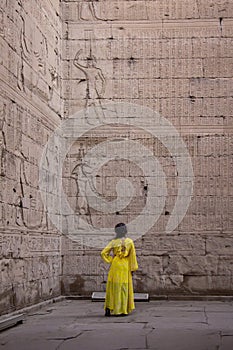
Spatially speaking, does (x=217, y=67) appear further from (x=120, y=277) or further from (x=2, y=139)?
(x=2, y=139)

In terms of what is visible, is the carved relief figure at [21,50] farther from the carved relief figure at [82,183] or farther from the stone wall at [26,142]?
the carved relief figure at [82,183]

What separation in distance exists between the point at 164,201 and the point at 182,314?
3146 millimetres

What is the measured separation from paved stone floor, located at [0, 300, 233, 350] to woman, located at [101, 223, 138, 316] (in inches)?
7.7

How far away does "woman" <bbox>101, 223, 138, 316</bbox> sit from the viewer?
9.21 metres

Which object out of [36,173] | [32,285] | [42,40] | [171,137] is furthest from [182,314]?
[42,40]

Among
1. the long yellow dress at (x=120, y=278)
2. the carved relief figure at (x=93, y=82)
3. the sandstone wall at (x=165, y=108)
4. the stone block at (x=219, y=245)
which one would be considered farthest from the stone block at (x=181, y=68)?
the long yellow dress at (x=120, y=278)

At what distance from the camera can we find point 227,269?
11.9 m

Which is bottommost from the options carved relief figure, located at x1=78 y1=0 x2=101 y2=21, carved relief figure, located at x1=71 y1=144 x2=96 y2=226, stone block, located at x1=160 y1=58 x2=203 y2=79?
carved relief figure, located at x1=71 y1=144 x2=96 y2=226

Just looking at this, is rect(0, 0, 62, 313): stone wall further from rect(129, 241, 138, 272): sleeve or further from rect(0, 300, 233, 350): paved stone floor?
rect(129, 241, 138, 272): sleeve

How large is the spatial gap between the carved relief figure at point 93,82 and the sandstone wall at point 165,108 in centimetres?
2

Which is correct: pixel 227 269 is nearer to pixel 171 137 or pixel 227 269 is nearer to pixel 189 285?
pixel 189 285

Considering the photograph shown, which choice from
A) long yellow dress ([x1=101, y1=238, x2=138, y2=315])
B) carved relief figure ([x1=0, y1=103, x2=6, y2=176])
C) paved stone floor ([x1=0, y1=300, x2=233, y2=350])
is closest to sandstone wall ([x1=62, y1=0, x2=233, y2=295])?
paved stone floor ([x1=0, y1=300, x2=233, y2=350])

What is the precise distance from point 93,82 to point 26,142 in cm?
284

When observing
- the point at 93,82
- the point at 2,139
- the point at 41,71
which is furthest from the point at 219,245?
the point at 2,139
